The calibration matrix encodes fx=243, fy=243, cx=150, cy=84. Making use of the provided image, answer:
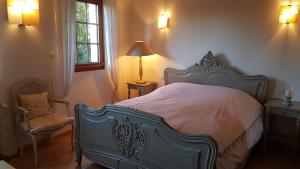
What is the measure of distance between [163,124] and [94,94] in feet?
7.61

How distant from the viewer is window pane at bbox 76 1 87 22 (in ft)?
12.2

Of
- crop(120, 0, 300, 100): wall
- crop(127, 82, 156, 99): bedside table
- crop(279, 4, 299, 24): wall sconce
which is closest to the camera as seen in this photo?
crop(279, 4, 299, 24): wall sconce

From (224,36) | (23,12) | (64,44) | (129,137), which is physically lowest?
(129,137)

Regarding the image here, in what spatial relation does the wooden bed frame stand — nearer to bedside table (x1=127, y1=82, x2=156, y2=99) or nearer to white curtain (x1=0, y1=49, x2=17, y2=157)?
white curtain (x1=0, y1=49, x2=17, y2=157)

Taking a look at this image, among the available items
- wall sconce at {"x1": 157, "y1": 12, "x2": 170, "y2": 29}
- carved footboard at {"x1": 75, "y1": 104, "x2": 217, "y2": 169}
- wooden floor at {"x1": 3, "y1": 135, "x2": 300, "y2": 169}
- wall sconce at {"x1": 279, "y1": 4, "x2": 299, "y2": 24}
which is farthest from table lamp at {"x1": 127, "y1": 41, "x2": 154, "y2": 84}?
wall sconce at {"x1": 279, "y1": 4, "x2": 299, "y2": 24}

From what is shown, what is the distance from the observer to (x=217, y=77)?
3543 millimetres

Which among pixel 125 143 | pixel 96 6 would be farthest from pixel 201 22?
pixel 125 143

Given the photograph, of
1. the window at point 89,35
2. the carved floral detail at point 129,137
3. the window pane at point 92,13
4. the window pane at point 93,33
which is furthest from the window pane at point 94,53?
the carved floral detail at point 129,137

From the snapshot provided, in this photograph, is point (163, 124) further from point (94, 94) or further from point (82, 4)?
point (82, 4)

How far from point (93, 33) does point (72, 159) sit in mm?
2084

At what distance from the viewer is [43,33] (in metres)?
3.22

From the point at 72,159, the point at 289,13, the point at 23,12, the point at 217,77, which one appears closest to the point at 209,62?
the point at 217,77

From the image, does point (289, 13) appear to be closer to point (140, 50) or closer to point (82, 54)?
point (140, 50)

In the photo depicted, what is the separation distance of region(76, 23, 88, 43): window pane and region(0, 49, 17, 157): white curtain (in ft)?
4.00
